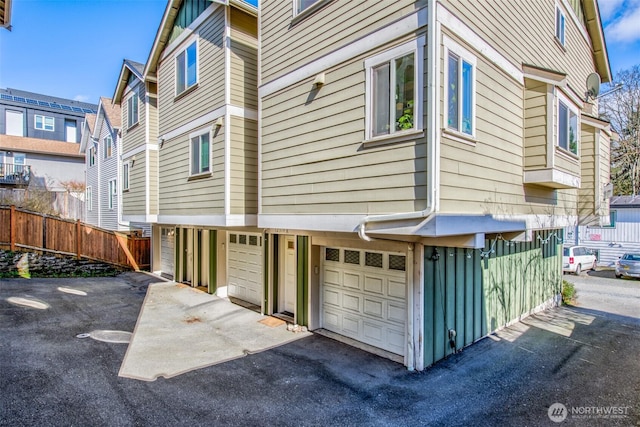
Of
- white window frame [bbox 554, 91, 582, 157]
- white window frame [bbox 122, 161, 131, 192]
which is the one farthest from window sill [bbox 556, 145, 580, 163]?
white window frame [bbox 122, 161, 131, 192]

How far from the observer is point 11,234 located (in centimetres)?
1328

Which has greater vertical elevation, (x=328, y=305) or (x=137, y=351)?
(x=328, y=305)

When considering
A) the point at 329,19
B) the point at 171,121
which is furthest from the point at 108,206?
the point at 329,19

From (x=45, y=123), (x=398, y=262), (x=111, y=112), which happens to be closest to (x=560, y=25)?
(x=398, y=262)

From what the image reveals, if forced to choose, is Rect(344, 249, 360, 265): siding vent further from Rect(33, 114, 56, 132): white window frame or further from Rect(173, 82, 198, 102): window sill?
Rect(33, 114, 56, 132): white window frame

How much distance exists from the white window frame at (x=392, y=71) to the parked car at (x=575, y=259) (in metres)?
15.7

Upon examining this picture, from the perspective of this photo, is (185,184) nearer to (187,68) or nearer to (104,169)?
(187,68)

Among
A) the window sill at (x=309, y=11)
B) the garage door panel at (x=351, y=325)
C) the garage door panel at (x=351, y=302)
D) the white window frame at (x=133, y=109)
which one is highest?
the white window frame at (x=133, y=109)

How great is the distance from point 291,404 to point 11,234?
1410 cm

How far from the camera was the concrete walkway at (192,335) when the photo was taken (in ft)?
20.2

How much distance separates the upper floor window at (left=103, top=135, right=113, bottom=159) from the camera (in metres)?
19.9

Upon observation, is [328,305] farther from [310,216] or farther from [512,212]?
[512,212]

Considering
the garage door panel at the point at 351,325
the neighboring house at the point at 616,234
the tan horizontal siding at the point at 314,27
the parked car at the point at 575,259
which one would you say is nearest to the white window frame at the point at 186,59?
the tan horizontal siding at the point at 314,27

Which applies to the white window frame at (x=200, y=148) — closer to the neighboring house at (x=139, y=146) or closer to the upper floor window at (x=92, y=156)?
the neighboring house at (x=139, y=146)
